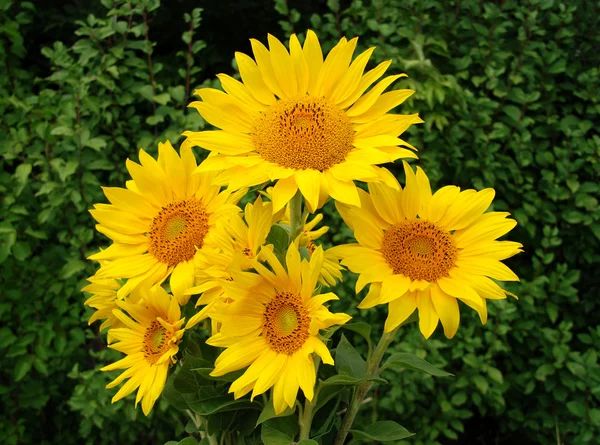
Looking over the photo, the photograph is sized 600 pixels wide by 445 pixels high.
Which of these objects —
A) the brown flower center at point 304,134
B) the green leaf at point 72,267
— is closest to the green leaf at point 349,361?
the brown flower center at point 304,134

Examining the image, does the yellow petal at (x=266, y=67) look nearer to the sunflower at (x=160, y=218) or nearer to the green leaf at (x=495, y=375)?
the sunflower at (x=160, y=218)

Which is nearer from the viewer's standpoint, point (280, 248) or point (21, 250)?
point (280, 248)

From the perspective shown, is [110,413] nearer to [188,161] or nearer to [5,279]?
[5,279]

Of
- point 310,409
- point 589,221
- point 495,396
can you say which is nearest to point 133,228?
point 310,409

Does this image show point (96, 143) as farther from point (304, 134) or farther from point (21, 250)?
point (304, 134)

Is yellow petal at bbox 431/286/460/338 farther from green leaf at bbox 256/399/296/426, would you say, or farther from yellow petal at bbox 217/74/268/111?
yellow petal at bbox 217/74/268/111

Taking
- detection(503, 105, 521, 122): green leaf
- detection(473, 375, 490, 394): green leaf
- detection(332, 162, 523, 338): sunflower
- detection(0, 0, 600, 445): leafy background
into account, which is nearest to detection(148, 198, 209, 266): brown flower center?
detection(332, 162, 523, 338): sunflower

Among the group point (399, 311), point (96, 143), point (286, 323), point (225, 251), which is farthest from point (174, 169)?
point (96, 143)
